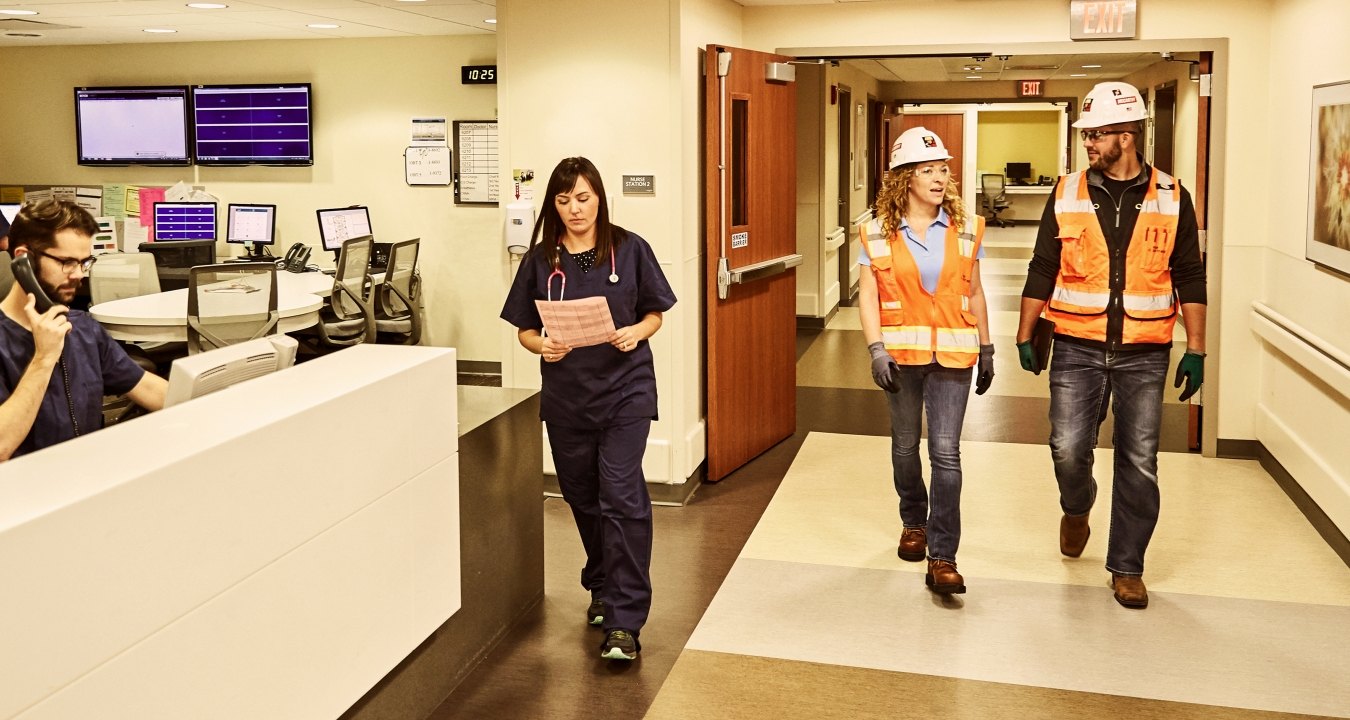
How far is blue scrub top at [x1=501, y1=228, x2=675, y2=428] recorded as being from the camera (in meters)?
3.54

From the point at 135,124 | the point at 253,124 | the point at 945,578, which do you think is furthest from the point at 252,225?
the point at 945,578

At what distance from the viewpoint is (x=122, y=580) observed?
189cm

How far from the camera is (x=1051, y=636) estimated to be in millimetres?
3791

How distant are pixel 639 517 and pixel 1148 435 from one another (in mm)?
1675

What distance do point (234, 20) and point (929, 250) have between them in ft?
16.3

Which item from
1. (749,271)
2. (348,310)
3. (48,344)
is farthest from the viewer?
(348,310)

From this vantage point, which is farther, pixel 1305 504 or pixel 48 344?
pixel 1305 504

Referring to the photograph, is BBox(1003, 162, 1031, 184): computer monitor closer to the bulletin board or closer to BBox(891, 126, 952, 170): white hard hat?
the bulletin board

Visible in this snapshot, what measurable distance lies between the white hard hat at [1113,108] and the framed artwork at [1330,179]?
1.27 m

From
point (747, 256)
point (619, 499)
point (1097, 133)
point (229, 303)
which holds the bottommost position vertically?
point (619, 499)

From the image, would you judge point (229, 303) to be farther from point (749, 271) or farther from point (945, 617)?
point (945, 617)

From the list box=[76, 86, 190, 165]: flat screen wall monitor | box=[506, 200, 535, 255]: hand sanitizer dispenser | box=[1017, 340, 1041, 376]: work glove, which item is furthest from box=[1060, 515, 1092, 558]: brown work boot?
box=[76, 86, 190, 165]: flat screen wall monitor

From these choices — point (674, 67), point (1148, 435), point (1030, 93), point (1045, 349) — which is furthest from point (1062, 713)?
point (1030, 93)

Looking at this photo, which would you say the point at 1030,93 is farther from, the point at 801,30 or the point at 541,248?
the point at 541,248
